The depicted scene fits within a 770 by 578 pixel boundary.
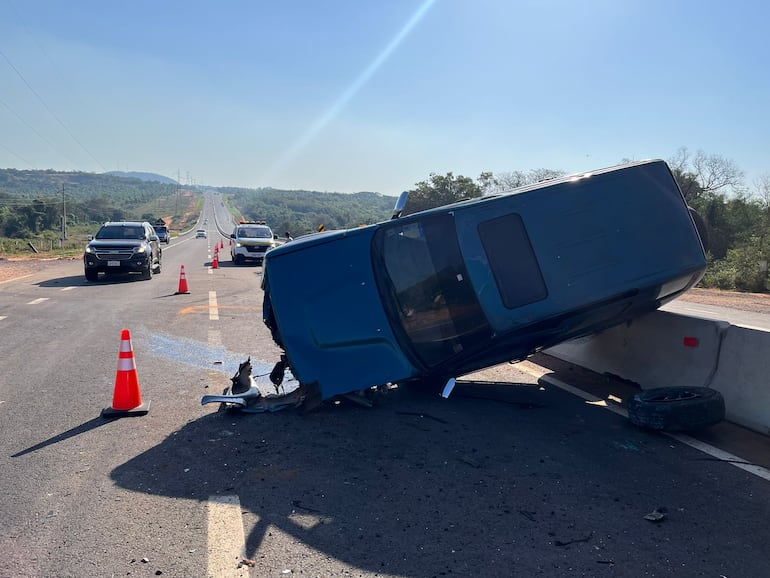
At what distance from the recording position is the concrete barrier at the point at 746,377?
17.5 feet

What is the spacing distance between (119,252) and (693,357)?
1650cm

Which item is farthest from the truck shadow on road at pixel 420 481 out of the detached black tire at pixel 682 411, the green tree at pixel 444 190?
the green tree at pixel 444 190

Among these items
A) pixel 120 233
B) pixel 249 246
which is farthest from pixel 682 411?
pixel 249 246

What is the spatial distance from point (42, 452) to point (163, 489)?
4.65 ft

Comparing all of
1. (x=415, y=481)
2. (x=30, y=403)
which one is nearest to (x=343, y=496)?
(x=415, y=481)

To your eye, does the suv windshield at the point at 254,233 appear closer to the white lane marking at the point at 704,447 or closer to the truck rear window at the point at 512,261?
the white lane marking at the point at 704,447

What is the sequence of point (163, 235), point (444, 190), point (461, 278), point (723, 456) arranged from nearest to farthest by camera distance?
point (723, 456), point (461, 278), point (444, 190), point (163, 235)

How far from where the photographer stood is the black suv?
707 inches

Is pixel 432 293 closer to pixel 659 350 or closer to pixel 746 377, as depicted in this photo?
pixel 659 350

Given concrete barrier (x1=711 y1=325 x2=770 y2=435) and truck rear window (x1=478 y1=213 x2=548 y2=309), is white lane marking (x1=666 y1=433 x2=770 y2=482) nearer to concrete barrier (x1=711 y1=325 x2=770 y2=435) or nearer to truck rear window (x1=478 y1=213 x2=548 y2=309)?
concrete barrier (x1=711 y1=325 x2=770 y2=435)

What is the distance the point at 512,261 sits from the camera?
224 inches

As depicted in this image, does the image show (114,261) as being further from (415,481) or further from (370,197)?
(370,197)

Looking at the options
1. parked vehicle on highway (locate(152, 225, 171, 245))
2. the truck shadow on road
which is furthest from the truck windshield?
parked vehicle on highway (locate(152, 225, 171, 245))

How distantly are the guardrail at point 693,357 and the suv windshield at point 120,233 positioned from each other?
16074 millimetres
